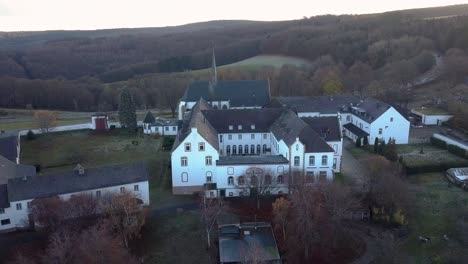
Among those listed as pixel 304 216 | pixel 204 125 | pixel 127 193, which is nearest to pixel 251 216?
pixel 304 216

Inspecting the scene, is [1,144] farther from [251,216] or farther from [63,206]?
[251,216]

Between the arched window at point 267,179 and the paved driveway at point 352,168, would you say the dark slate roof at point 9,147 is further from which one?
the paved driveway at point 352,168

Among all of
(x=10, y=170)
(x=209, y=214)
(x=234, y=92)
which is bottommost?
(x=209, y=214)

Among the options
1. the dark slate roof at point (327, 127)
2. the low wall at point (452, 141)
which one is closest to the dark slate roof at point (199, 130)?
the dark slate roof at point (327, 127)

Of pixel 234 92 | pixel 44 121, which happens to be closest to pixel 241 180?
pixel 234 92

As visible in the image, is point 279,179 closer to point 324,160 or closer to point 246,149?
point 324,160

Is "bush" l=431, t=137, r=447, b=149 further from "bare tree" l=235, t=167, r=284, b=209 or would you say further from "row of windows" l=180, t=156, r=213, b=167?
"row of windows" l=180, t=156, r=213, b=167
